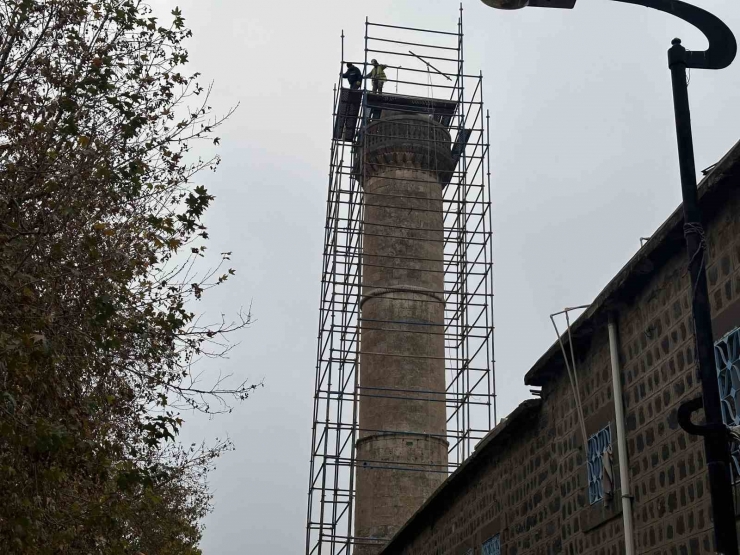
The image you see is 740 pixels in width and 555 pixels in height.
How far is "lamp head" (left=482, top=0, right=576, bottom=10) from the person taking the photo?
497cm

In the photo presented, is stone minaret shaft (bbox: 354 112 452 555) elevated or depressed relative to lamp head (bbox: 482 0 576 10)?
elevated

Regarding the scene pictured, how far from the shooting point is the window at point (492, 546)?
12602 millimetres

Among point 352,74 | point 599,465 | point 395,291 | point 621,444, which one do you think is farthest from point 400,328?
point 621,444

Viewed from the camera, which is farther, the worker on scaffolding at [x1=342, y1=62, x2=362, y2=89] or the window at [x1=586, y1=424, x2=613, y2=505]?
the worker on scaffolding at [x1=342, y1=62, x2=362, y2=89]

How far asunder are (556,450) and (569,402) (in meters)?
0.65

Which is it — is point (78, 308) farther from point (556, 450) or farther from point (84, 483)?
point (556, 450)

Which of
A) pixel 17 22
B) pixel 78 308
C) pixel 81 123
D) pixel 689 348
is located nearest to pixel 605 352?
pixel 689 348

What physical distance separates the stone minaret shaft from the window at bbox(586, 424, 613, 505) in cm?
1289

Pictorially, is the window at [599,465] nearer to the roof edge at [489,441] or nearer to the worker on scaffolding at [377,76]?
the roof edge at [489,441]

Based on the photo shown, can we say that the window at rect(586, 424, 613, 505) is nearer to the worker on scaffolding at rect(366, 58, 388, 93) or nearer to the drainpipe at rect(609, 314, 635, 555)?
the drainpipe at rect(609, 314, 635, 555)

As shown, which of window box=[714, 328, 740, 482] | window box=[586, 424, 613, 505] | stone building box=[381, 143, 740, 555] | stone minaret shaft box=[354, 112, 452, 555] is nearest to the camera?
window box=[714, 328, 740, 482]

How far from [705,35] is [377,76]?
71.9ft

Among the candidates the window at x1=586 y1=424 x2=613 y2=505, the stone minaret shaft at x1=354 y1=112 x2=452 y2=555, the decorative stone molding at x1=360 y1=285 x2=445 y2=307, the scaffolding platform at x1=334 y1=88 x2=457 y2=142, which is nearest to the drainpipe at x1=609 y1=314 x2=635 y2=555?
the window at x1=586 y1=424 x2=613 y2=505

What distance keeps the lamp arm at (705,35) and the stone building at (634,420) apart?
1.55 m
